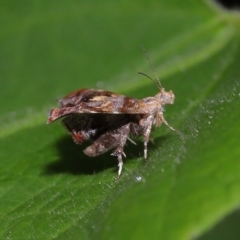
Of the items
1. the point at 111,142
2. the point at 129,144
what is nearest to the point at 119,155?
the point at 111,142

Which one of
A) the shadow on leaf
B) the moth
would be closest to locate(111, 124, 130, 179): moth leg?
the moth

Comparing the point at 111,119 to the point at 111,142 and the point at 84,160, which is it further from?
the point at 84,160

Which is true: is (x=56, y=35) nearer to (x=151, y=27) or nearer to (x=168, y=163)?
(x=151, y=27)

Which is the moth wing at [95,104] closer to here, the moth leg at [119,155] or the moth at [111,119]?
the moth at [111,119]

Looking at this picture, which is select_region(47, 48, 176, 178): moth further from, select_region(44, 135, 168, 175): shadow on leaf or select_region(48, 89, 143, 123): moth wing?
select_region(44, 135, 168, 175): shadow on leaf

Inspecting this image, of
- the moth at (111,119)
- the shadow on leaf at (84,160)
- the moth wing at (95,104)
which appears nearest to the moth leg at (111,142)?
the moth at (111,119)

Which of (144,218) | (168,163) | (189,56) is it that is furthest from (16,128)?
(144,218)

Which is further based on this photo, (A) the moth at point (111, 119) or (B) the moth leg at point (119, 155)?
(A) the moth at point (111, 119)
